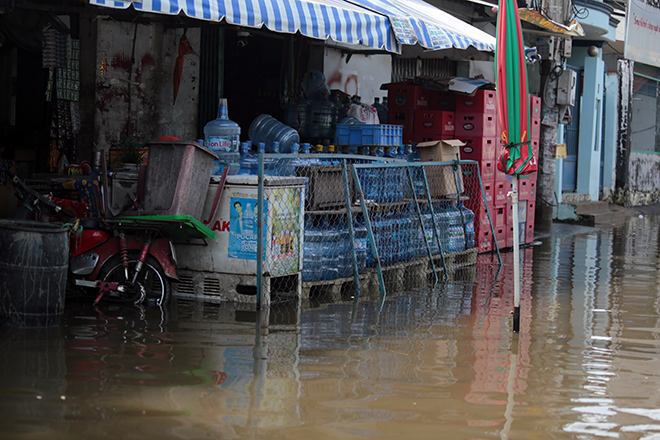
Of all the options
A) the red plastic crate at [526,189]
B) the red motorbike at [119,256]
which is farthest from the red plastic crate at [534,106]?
the red motorbike at [119,256]

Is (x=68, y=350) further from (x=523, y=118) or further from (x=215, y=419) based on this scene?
(x=523, y=118)

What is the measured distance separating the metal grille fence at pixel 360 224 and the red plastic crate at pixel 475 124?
113 centimetres

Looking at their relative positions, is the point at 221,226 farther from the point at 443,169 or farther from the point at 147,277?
the point at 443,169

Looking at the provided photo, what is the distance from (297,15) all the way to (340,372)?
176 inches

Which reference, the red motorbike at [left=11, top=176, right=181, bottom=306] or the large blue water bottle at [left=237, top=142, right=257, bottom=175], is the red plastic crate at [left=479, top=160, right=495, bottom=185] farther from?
the red motorbike at [left=11, top=176, right=181, bottom=306]

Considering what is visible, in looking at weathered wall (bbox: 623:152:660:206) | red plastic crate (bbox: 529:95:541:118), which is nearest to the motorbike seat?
red plastic crate (bbox: 529:95:541:118)

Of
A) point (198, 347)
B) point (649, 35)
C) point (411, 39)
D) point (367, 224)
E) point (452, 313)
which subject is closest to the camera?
point (198, 347)

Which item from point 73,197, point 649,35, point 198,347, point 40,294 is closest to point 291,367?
point 198,347

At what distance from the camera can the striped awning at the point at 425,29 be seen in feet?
32.8

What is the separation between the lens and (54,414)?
4516 mm

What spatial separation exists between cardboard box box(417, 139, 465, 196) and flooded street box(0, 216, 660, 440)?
252 cm

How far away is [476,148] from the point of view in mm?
Result: 12430

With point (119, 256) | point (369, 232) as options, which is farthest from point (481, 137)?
point (119, 256)

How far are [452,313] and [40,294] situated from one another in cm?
386
